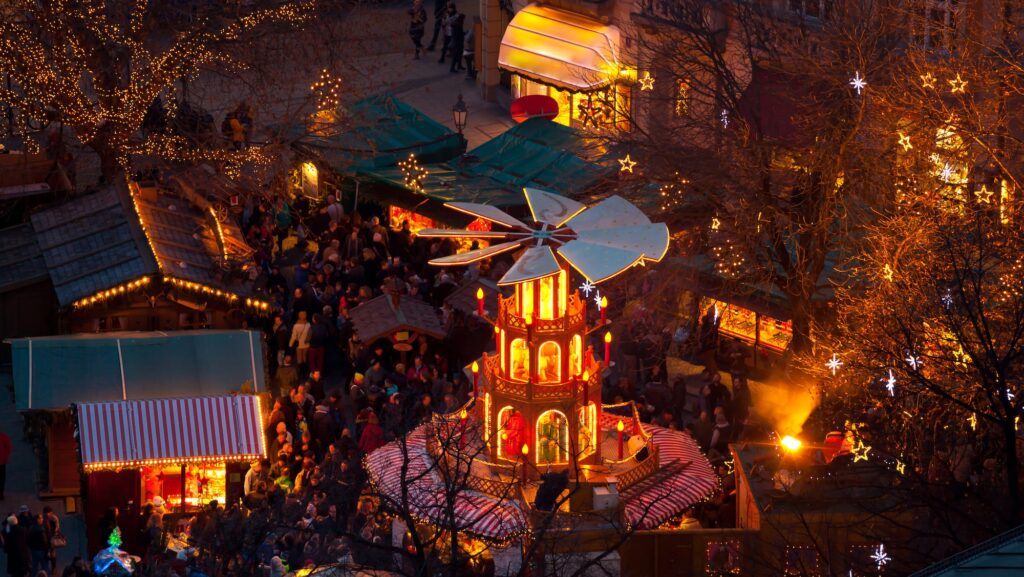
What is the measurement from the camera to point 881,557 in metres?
24.5

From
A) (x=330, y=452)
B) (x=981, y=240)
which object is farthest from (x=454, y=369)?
(x=981, y=240)

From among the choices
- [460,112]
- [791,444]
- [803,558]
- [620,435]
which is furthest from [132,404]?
[460,112]

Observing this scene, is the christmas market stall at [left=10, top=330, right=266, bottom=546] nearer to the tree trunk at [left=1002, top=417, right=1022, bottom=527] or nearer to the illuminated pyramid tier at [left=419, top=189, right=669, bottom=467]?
the illuminated pyramid tier at [left=419, top=189, right=669, bottom=467]

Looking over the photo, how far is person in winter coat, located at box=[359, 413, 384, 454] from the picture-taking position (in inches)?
1236

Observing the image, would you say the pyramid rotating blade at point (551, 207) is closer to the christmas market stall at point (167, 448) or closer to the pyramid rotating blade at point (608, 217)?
the pyramid rotating blade at point (608, 217)

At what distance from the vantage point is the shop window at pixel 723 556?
92.3 feet

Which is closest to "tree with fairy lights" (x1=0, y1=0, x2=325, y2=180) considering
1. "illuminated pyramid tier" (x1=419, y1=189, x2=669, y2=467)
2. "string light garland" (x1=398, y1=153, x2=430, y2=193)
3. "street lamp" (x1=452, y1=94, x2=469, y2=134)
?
"string light garland" (x1=398, y1=153, x2=430, y2=193)

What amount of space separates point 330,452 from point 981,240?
417 inches

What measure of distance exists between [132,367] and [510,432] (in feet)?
22.7

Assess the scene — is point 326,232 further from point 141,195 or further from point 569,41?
point 569,41

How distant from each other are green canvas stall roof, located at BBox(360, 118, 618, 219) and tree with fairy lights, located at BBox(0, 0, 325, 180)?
377 centimetres

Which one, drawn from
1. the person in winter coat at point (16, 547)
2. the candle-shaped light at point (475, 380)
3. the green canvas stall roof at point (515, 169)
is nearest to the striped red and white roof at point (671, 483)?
the candle-shaped light at point (475, 380)

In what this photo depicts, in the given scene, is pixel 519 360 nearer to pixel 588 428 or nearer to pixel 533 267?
pixel 588 428

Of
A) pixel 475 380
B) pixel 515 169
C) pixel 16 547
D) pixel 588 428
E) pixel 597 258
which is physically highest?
pixel 515 169
